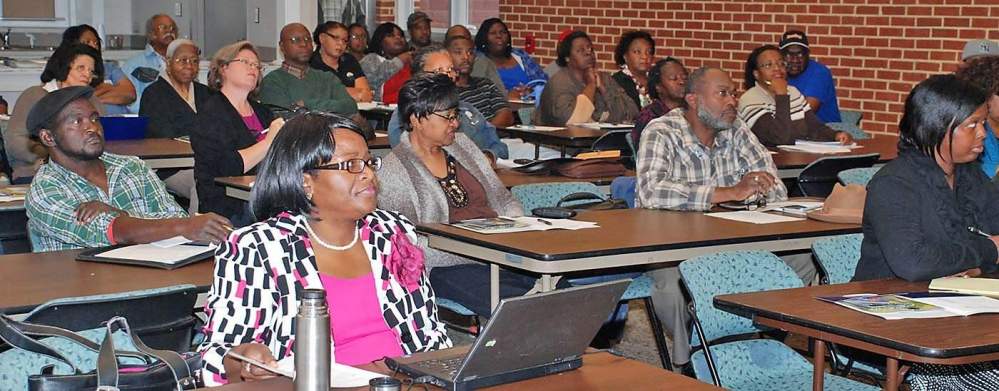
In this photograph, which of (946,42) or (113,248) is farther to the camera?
(946,42)

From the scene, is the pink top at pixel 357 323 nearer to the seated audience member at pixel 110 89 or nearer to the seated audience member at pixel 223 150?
the seated audience member at pixel 223 150

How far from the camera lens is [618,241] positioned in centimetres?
442

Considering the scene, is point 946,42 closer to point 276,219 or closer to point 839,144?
point 839,144

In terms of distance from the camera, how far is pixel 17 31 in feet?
37.8

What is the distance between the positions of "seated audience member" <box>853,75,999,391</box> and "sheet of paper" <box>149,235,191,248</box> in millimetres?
2098

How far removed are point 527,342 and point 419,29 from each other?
32.1 ft

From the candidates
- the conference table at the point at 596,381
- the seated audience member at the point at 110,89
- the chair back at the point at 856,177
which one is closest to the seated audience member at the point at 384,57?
the seated audience member at the point at 110,89

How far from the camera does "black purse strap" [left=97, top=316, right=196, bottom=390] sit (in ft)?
8.13

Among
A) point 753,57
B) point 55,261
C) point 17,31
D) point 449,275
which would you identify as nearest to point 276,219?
point 55,261

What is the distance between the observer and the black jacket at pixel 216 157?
5.88 metres

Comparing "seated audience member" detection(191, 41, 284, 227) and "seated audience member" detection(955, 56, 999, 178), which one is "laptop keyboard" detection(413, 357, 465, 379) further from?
"seated audience member" detection(191, 41, 284, 227)

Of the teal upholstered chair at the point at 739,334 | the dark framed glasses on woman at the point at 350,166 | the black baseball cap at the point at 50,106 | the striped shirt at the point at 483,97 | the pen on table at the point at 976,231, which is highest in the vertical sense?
the black baseball cap at the point at 50,106

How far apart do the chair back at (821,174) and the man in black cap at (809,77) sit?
2353 mm

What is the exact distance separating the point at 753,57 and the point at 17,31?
666cm
